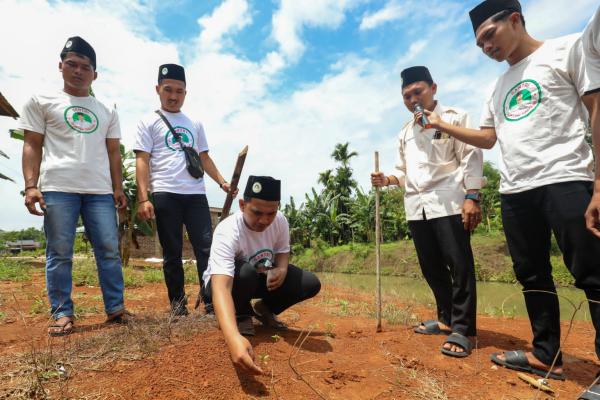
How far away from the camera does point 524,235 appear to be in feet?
6.93

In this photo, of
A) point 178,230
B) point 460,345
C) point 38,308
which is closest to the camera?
point 460,345

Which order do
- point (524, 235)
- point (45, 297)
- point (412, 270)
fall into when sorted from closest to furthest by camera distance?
point (524, 235)
point (45, 297)
point (412, 270)

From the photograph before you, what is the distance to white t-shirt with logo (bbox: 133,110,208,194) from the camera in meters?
3.04

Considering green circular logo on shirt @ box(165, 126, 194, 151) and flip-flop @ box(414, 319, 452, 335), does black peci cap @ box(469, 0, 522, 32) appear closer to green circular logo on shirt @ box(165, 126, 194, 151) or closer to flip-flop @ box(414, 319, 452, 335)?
flip-flop @ box(414, 319, 452, 335)

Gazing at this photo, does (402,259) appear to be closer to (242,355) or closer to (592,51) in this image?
(592,51)

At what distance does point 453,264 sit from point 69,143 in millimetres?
2935

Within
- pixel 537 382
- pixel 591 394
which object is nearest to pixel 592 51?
pixel 591 394

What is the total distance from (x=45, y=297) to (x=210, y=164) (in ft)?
8.45

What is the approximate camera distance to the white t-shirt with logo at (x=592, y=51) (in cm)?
160

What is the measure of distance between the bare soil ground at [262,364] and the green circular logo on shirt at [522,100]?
1443 mm

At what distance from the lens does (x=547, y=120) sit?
1978mm

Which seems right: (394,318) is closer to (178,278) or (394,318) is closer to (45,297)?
(178,278)

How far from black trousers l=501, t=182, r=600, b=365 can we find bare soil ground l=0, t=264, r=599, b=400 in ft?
1.08

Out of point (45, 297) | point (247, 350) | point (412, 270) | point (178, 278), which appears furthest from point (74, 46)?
point (412, 270)
